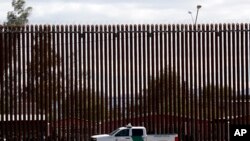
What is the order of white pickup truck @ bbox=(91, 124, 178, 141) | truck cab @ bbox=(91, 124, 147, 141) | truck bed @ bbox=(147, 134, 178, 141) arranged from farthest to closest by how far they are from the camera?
truck cab @ bbox=(91, 124, 147, 141) < white pickup truck @ bbox=(91, 124, 178, 141) < truck bed @ bbox=(147, 134, 178, 141)

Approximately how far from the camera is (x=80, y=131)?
93.6 feet

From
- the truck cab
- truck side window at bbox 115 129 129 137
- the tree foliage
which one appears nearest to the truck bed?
the truck cab

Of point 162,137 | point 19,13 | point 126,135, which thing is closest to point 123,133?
point 126,135

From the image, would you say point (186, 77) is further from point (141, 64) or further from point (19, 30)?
point (19, 30)

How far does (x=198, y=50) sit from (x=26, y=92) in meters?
5.27

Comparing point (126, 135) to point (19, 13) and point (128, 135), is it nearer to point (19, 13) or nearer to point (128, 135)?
point (128, 135)

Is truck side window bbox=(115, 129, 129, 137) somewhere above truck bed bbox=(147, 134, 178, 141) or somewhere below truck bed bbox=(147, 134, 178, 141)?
above

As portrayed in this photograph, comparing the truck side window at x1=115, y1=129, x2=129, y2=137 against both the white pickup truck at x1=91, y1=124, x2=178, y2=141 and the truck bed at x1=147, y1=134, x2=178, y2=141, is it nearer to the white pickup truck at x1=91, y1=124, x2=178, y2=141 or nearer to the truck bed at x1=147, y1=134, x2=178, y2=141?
the white pickup truck at x1=91, y1=124, x2=178, y2=141

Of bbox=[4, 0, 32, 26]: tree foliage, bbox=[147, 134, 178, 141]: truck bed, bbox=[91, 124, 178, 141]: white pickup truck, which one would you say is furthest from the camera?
bbox=[4, 0, 32, 26]: tree foliage

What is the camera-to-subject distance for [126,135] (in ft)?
91.5

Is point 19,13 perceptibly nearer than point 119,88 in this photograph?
No

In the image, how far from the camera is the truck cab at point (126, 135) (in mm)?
27781

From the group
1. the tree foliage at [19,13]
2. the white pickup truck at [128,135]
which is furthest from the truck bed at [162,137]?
the tree foliage at [19,13]

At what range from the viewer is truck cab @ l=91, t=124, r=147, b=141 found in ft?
91.1
